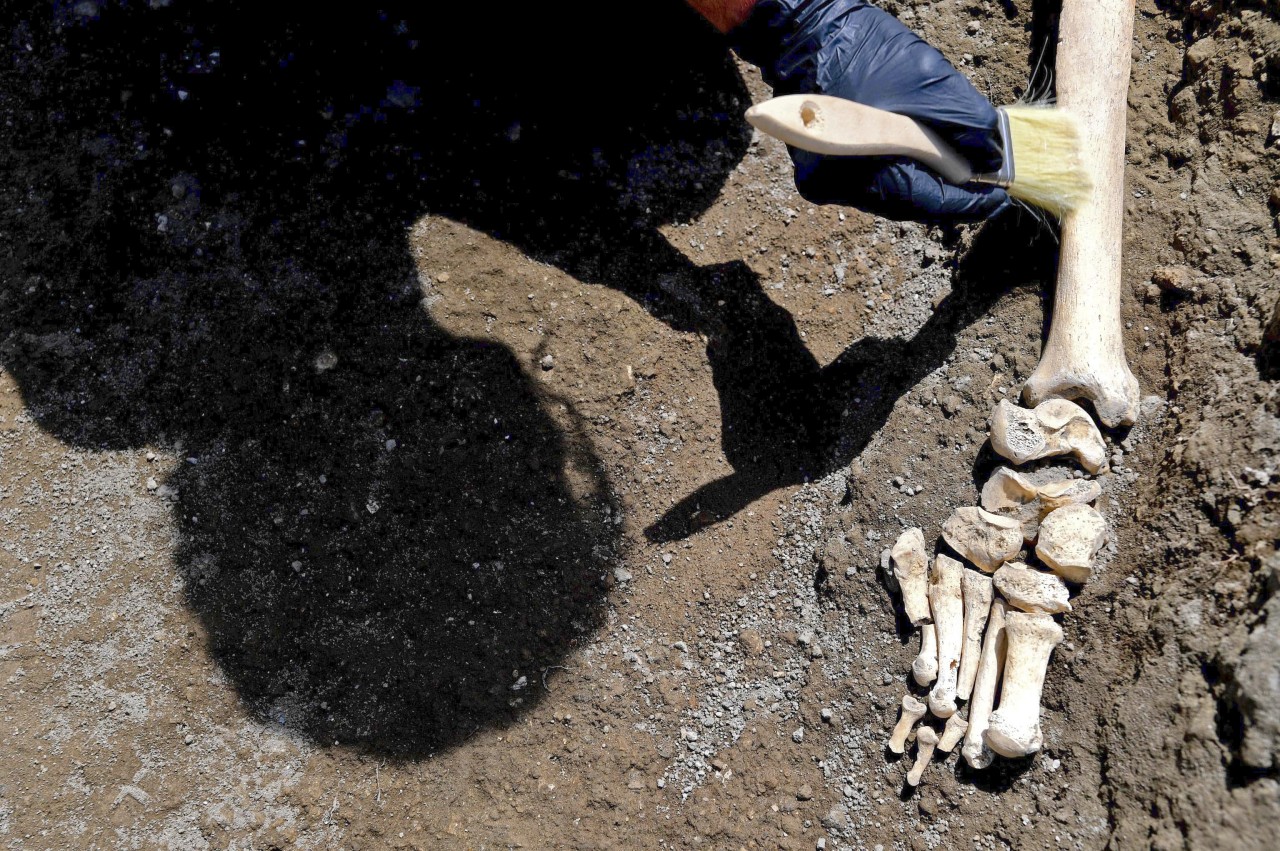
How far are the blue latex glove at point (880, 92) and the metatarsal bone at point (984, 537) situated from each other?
0.92m

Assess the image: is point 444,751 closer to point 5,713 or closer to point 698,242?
point 5,713

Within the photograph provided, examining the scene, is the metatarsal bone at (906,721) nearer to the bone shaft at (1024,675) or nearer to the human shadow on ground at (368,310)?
the bone shaft at (1024,675)

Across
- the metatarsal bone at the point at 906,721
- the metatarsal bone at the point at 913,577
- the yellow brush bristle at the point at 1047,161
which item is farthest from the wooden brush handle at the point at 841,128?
the metatarsal bone at the point at 906,721

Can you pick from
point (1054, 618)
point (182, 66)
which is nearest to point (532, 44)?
point (182, 66)

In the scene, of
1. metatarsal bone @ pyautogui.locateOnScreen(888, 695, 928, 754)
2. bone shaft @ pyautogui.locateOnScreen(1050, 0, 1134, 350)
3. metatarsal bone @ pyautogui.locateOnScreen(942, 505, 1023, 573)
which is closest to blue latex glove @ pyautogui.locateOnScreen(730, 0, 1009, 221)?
bone shaft @ pyautogui.locateOnScreen(1050, 0, 1134, 350)

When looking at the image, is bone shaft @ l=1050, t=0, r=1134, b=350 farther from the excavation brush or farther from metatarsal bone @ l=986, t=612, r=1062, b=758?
metatarsal bone @ l=986, t=612, r=1062, b=758

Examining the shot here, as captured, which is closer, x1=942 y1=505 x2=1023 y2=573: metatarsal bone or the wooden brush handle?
the wooden brush handle

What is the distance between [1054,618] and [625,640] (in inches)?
52.1

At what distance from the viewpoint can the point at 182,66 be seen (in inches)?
117

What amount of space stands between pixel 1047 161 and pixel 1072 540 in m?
1.17

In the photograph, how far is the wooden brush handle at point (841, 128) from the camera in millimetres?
1929

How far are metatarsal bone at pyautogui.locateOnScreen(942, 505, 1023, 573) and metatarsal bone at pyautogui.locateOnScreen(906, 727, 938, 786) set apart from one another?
521mm

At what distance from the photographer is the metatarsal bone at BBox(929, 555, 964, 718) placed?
90.7 inches

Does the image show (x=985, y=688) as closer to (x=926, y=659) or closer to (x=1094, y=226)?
(x=926, y=659)
